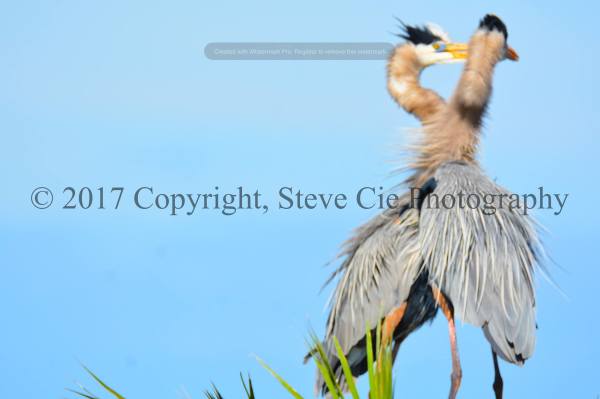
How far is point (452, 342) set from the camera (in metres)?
6.06

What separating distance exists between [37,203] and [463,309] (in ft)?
12.6

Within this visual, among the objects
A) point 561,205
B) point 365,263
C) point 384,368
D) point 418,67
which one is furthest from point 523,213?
point 384,368

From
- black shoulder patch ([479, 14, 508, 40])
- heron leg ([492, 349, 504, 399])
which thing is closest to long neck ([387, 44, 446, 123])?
black shoulder patch ([479, 14, 508, 40])

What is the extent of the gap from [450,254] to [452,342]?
539mm

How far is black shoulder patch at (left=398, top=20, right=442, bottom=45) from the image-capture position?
757 cm

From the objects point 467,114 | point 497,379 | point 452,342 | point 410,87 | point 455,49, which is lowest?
point 497,379

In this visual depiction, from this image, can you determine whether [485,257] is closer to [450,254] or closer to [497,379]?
[450,254]

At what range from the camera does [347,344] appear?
6.64 m

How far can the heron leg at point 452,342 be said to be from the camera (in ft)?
19.2

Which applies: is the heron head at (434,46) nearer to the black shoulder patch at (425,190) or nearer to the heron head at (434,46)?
the heron head at (434,46)

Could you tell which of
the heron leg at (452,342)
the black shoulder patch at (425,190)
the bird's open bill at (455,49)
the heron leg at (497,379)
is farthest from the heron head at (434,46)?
the heron leg at (497,379)

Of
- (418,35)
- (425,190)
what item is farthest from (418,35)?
(425,190)

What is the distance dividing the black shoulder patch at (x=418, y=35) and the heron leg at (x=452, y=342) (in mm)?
2082

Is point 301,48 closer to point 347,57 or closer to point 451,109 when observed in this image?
point 347,57
